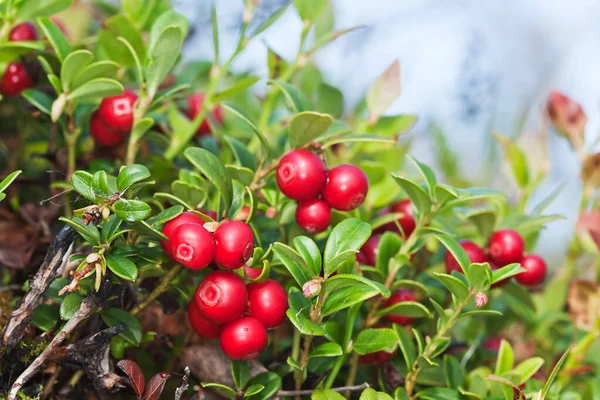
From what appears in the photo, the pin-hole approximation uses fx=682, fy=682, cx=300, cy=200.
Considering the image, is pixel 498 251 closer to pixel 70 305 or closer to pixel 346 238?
pixel 346 238

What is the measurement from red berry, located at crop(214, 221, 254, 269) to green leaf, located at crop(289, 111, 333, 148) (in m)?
0.22

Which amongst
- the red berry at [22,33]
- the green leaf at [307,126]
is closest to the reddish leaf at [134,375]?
the green leaf at [307,126]

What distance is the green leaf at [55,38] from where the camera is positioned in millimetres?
1178

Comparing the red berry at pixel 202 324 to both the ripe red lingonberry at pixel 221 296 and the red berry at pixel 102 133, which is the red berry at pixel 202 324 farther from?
the red berry at pixel 102 133

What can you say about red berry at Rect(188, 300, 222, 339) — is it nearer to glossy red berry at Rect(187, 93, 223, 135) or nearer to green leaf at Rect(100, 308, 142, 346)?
green leaf at Rect(100, 308, 142, 346)

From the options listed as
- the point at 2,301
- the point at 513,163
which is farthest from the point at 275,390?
the point at 513,163

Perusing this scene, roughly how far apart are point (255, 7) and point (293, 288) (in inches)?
26.1

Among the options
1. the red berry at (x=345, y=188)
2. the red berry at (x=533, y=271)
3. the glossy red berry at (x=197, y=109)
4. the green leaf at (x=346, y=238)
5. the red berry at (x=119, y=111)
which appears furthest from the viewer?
the glossy red berry at (x=197, y=109)

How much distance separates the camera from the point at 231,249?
0.95m

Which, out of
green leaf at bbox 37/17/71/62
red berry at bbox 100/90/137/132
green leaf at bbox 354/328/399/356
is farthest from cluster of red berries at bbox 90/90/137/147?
green leaf at bbox 354/328/399/356

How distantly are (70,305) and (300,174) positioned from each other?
0.40m

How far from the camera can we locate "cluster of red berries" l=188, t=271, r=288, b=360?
3.21 ft

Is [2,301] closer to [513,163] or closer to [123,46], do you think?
[123,46]

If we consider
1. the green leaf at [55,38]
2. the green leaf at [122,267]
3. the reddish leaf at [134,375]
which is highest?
the green leaf at [55,38]
